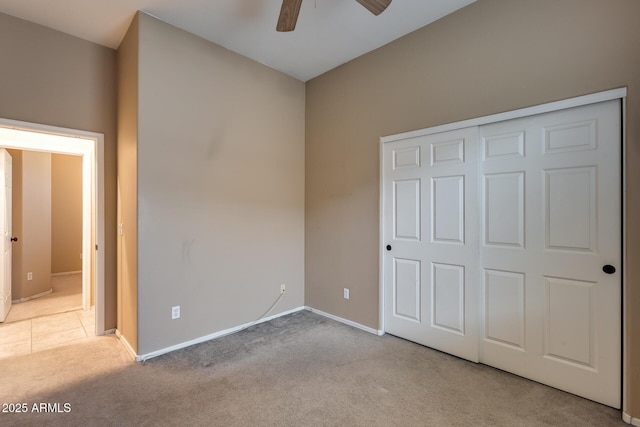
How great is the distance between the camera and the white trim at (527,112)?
6.10 ft

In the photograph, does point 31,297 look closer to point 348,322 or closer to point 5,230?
point 5,230

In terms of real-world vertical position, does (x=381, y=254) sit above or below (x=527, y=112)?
below

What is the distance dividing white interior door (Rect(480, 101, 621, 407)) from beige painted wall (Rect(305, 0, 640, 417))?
0.11 meters

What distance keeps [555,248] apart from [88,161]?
4737 millimetres

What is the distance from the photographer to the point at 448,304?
261cm

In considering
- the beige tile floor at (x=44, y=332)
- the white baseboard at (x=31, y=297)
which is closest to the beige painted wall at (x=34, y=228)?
the white baseboard at (x=31, y=297)

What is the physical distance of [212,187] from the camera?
9.74 ft


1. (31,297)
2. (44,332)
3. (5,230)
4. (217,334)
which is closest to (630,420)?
(217,334)

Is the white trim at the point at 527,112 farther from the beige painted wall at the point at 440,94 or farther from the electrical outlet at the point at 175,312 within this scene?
the electrical outlet at the point at 175,312

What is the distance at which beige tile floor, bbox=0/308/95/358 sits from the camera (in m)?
2.72

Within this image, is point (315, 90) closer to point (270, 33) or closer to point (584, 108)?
point (270, 33)

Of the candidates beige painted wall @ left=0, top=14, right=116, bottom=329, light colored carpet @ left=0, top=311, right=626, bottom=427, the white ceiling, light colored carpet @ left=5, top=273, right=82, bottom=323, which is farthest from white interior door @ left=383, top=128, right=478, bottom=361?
light colored carpet @ left=5, top=273, right=82, bottom=323

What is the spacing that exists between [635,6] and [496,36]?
29.7 inches

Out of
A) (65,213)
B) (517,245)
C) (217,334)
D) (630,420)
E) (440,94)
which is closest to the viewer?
(630,420)
